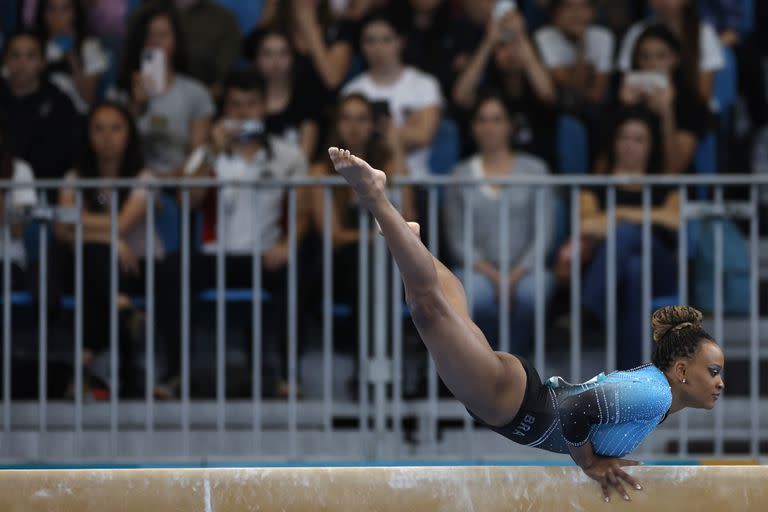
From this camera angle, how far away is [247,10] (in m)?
7.16

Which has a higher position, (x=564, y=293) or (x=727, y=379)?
(x=564, y=293)

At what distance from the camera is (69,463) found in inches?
219

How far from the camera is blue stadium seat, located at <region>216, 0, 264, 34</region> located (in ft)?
23.4

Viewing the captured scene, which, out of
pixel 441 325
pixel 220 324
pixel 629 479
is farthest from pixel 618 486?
pixel 220 324

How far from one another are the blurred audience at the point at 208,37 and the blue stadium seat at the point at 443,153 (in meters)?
1.22

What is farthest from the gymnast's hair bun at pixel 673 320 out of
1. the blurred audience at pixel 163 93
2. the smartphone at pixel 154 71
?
the smartphone at pixel 154 71

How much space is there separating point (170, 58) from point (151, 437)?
2147mm

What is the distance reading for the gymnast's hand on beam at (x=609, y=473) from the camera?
3.82m

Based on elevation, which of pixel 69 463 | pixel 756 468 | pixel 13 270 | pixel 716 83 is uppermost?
pixel 716 83

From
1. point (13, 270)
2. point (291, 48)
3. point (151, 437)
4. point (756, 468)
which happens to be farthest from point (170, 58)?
point (756, 468)

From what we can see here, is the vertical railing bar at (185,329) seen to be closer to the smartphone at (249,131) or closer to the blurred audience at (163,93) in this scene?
the smartphone at (249,131)

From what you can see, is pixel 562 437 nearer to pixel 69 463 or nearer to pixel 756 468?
pixel 756 468

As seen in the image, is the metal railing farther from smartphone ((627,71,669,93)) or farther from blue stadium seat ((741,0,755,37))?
blue stadium seat ((741,0,755,37))

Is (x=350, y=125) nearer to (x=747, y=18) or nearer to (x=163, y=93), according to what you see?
(x=163, y=93)
